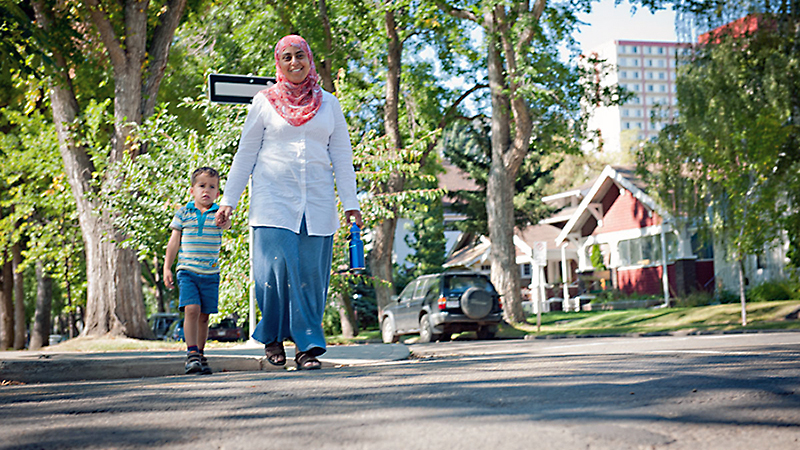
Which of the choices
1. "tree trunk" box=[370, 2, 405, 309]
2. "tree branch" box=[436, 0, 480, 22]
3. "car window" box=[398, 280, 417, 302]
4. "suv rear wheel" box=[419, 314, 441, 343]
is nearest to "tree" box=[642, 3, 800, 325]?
"tree branch" box=[436, 0, 480, 22]

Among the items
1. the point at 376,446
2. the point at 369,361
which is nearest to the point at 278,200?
the point at 369,361

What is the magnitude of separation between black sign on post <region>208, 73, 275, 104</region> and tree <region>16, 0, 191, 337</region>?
5109mm

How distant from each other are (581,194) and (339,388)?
43.7m

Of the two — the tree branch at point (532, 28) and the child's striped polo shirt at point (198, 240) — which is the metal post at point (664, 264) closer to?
the tree branch at point (532, 28)

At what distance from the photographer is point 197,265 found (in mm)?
7180

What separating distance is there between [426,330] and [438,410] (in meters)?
17.3

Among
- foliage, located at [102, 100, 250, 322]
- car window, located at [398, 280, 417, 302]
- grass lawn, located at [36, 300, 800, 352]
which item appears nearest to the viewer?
foliage, located at [102, 100, 250, 322]

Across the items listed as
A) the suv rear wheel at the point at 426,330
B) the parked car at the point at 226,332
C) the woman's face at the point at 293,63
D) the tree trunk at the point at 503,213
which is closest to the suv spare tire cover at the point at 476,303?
the suv rear wheel at the point at 426,330

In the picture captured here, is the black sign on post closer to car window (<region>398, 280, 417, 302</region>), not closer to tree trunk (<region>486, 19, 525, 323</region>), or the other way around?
car window (<region>398, 280, 417, 302</region>)

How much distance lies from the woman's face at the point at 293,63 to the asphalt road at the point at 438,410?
7.54 ft

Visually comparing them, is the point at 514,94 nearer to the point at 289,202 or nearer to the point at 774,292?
the point at 774,292

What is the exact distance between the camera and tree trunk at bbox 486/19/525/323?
81.8 feet

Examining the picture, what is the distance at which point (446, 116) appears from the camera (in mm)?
28469

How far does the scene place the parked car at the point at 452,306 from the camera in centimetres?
2002
